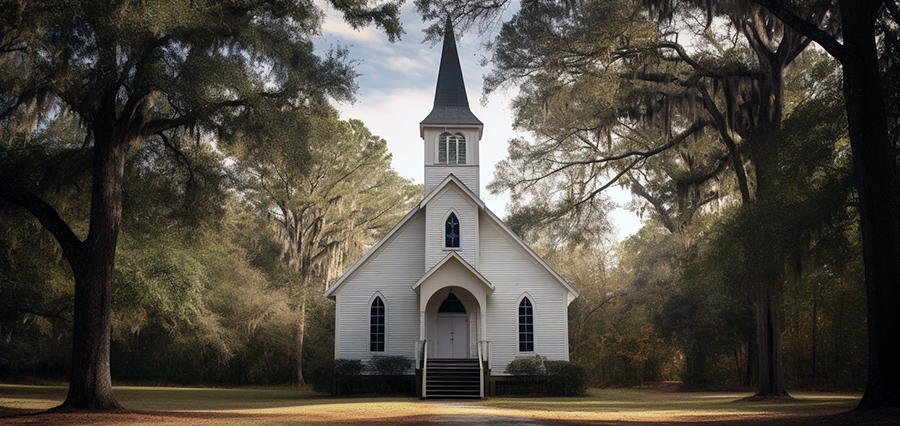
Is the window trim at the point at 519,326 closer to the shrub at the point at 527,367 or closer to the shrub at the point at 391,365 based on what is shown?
the shrub at the point at 527,367

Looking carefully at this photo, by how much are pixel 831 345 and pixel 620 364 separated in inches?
444

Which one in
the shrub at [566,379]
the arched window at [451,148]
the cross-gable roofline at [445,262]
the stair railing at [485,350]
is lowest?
the shrub at [566,379]

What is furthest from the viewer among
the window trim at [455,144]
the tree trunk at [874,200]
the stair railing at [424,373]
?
the window trim at [455,144]

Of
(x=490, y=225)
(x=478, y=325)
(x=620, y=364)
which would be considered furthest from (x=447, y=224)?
(x=620, y=364)

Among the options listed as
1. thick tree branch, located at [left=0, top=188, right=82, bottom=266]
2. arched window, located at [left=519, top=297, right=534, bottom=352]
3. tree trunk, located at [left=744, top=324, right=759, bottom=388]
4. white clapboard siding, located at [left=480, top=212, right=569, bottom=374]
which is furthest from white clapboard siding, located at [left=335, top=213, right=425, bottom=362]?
tree trunk, located at [left=744, top=324, right=759, bottom=388]

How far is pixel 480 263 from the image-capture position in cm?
2578

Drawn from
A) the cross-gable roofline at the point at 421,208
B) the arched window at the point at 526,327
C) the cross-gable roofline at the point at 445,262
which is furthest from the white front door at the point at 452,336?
the cross-gable roofline at the point at 421,208

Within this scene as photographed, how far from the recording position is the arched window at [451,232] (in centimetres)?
2533

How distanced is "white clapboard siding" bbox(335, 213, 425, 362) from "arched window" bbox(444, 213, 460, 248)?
3.68 ft

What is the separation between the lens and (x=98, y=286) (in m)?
15.1

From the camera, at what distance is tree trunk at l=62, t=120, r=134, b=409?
14648mm

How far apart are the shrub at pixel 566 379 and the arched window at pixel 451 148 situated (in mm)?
8756

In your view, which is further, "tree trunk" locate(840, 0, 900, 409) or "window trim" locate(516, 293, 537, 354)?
"window trim" locate(516, 293, 537, 354)

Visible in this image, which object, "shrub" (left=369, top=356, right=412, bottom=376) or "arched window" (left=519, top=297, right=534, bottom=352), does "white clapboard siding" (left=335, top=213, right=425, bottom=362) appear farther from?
"arched window" (left=519, top=297, right=534, bottom=352)
